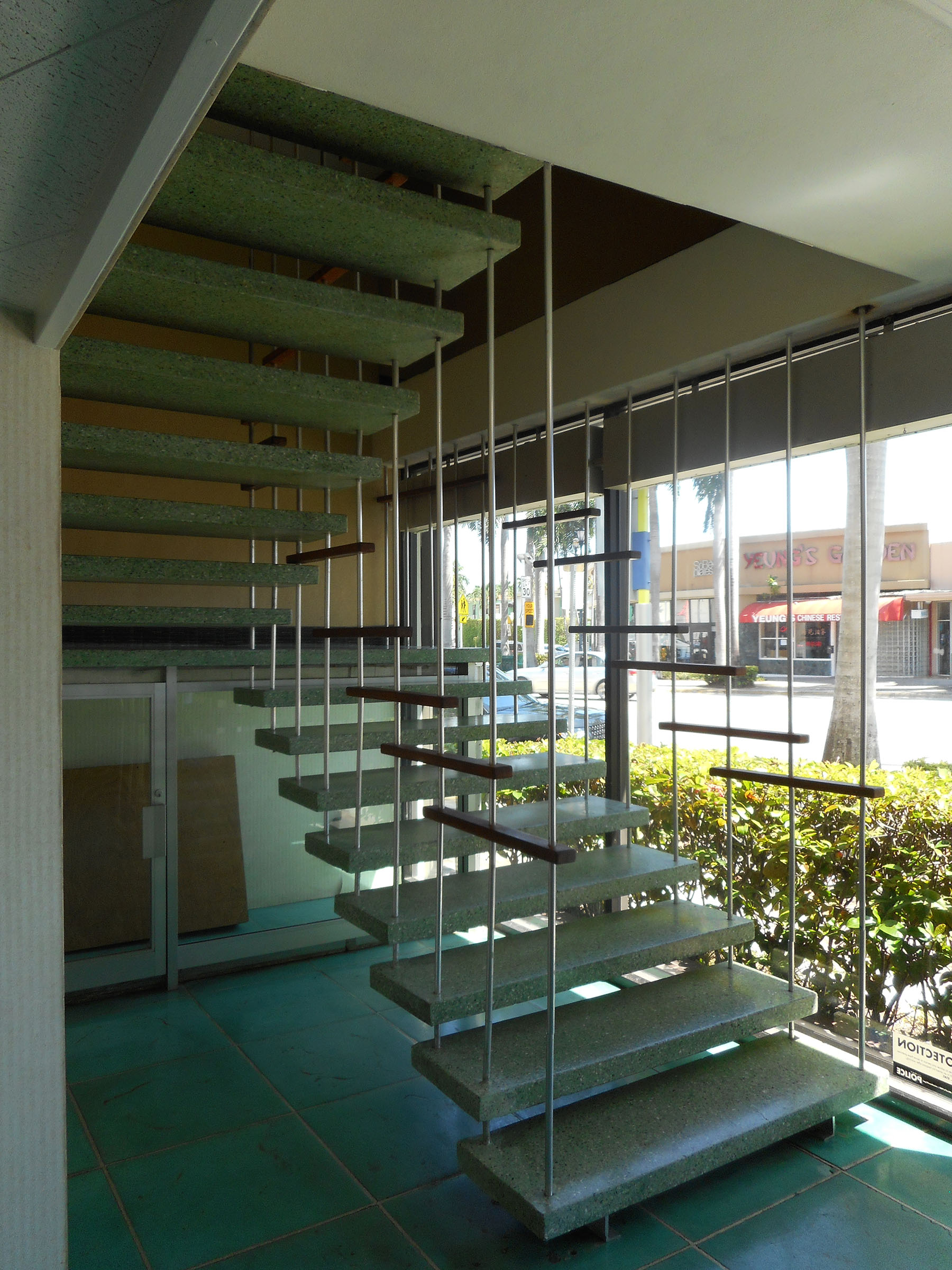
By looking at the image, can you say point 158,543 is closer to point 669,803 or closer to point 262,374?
point 262,374

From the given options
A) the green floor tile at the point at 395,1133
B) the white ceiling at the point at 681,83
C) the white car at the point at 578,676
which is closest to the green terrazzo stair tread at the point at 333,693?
the white car at the point at 578,676

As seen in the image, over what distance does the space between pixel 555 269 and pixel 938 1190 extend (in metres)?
3.78

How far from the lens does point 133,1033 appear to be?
3453mm

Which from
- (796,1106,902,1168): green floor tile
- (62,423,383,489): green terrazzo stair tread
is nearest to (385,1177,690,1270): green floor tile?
(796,1106,902,1168): green floor tile

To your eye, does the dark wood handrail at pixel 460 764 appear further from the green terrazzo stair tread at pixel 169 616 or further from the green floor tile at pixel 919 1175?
the green floor tile at pixel 919 1175

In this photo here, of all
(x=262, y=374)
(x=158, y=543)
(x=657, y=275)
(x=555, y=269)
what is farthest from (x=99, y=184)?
(x=158, y=543)

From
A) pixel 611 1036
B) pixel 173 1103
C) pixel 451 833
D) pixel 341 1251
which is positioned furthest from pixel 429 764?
pixel 173 1103

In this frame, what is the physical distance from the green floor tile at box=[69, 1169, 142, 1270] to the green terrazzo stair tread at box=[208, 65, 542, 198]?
111 inches

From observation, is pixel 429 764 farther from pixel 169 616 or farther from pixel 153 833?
pixel 153 833

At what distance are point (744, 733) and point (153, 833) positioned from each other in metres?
2.58

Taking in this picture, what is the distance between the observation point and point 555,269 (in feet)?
13.6

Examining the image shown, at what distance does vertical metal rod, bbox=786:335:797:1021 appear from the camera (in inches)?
114

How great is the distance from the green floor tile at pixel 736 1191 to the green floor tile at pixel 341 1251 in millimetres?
688

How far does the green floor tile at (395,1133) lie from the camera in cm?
253
